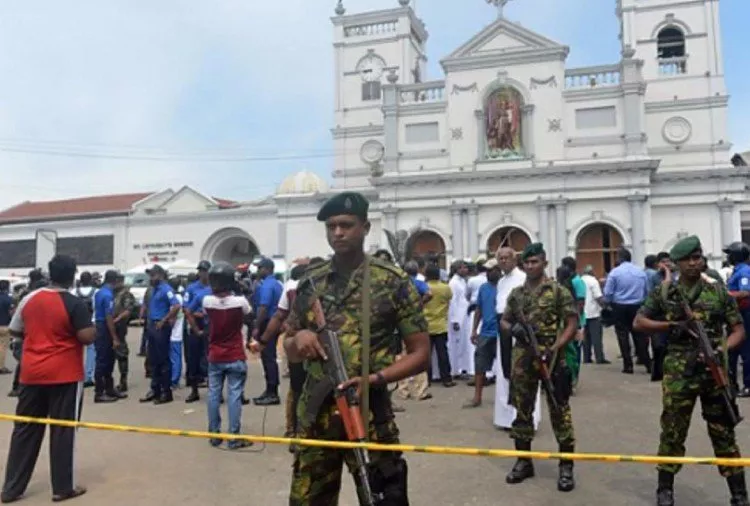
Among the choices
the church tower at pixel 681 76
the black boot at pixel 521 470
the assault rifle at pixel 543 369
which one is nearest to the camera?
the assault rifle at pixel 543 369

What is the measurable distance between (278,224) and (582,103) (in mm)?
15391

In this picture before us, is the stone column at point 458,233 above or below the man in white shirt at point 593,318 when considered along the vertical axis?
above

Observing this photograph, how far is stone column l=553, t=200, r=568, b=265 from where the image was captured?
2553 centimetres

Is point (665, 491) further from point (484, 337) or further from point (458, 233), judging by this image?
point (458, 233)

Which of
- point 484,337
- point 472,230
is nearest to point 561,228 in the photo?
point 472,230

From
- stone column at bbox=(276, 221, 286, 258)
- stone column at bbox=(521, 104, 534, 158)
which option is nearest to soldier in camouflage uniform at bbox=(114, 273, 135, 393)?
stone column at bbox=(521, 104, 534, 158)

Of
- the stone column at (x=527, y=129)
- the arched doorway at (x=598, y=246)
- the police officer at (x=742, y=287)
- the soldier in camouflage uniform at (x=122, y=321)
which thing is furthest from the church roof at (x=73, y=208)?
the police officer at (x=742, y=287)

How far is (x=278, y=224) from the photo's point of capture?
30906mm

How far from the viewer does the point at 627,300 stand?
30.9 feet

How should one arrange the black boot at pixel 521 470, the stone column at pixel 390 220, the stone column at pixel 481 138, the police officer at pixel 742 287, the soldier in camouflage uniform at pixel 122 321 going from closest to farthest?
1. the black boot at pixel 521 470
2. the police officer at pixel 742 287
3. the soldier in camouflage uniform at pixel 122 321
4. the stone column at pixel 481 138
5. the stone column at pixel 390 220

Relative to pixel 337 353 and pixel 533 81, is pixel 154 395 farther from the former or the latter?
pixel 533 81

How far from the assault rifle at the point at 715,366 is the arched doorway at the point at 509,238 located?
22678 millimetres

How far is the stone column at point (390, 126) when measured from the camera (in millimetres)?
28766

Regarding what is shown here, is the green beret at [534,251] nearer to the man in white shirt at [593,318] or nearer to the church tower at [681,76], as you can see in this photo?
the man in white shirt at [593,318]
